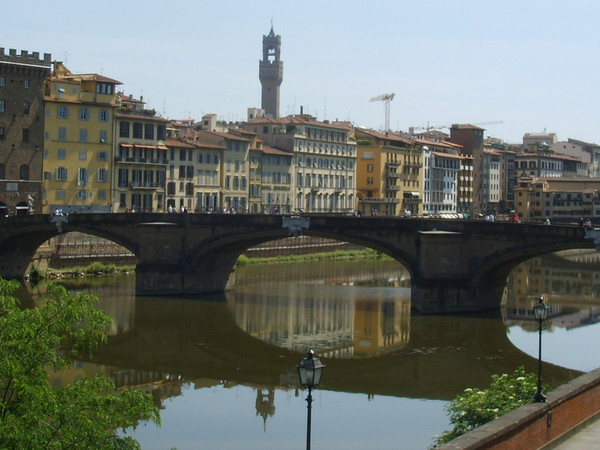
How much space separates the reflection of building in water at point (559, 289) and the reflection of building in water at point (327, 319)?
7.23 meters

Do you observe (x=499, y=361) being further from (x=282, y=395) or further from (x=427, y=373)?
(x=282, y=395)

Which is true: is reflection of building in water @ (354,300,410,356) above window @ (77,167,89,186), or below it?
below

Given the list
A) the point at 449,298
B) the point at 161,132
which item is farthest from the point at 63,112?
the point at 449,298

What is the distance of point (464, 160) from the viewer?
449ft

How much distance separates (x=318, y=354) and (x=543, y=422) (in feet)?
87.6

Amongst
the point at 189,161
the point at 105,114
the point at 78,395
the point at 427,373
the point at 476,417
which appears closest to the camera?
the point at 78,395

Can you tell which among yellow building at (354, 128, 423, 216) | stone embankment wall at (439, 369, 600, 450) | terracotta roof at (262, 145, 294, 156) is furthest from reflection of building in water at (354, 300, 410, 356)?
yellow building at (354, 128, 423, 216)

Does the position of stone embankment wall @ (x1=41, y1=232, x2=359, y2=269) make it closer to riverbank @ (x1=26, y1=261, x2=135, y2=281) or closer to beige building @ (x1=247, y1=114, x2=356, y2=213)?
riverbank @ (x1=26, y1=261, x2=135, y2=281)

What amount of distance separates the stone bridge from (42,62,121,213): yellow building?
10018mm

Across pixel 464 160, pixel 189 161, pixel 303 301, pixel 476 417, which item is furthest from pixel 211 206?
pixel 476 417

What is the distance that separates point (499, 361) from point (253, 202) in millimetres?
59390

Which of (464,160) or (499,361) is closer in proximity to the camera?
(499,361)

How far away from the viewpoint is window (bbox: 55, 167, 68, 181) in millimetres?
79312

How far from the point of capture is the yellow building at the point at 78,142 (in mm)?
78875
